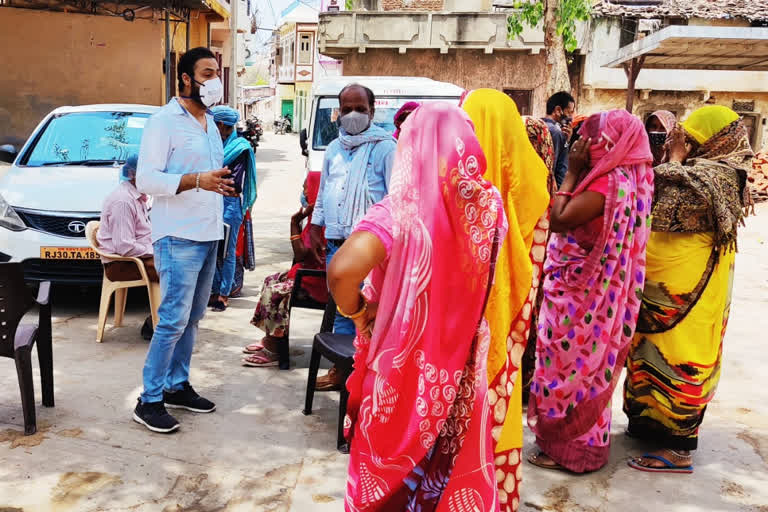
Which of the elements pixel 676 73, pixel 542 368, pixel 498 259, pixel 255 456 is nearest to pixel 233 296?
pixel 255 456

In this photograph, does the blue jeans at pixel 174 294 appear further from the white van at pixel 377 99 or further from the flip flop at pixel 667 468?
the white van at pixel 377 99

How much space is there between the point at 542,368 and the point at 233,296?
3.94 m

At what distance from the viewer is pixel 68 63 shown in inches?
615

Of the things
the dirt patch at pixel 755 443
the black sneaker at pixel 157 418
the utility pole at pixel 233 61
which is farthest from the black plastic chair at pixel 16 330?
the utility pole at pixel 233 61

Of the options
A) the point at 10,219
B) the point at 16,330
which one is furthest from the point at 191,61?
the point at 10,219

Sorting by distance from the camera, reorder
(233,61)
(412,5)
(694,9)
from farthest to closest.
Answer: (233,61)
(412,5)
(694,9)

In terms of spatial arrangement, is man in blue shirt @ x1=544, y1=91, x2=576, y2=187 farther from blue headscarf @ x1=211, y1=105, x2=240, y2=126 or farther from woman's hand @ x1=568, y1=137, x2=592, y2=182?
woman's hand @ x1=568, y1=137, x2=592, y2=182

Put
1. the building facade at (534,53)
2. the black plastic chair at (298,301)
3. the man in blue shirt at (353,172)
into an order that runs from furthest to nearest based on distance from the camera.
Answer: the building facade at (534,53)
the black plastic chair at (298,301)
the man in blue shirt at (353,172)

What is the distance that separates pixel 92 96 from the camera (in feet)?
52.2

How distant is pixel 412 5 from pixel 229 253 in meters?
19.0

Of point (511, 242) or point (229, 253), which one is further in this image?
point (229, 253)

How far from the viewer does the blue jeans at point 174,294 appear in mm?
3846

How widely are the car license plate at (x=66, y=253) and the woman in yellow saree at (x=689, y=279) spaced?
4.29 m

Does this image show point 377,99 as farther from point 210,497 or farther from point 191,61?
point 210,497
